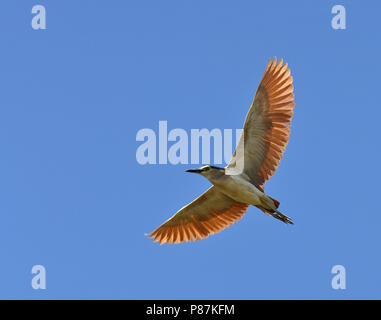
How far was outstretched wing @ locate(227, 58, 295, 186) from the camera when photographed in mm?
13648

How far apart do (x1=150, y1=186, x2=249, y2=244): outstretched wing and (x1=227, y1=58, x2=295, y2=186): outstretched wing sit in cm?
92

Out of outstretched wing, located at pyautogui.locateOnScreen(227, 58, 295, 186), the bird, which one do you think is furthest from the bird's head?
outstretched wing, located at pyautogui.locateOnScreen(227, 58, 295, 186)

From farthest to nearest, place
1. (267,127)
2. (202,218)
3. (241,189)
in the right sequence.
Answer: (202,218)
(267,127)
(241,189)

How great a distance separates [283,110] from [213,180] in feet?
6.34

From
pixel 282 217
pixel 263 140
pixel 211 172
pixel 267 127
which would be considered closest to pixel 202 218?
pixel 211 172

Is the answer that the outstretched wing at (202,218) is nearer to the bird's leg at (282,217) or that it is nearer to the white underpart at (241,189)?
the white underpart at (241,189)

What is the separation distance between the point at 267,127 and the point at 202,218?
2.49 metres

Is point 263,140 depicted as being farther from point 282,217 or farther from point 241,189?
point 282,217

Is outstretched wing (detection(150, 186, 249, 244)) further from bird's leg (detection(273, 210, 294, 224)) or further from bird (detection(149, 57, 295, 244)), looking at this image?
bird's leg (detection(273, 210, 294, 224))

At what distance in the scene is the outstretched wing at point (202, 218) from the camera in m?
14.4

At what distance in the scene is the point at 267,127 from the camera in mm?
13672

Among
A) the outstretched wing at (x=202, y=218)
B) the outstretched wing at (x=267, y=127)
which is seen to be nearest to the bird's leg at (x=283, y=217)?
the outstretched wing at (x=267, y=127)
